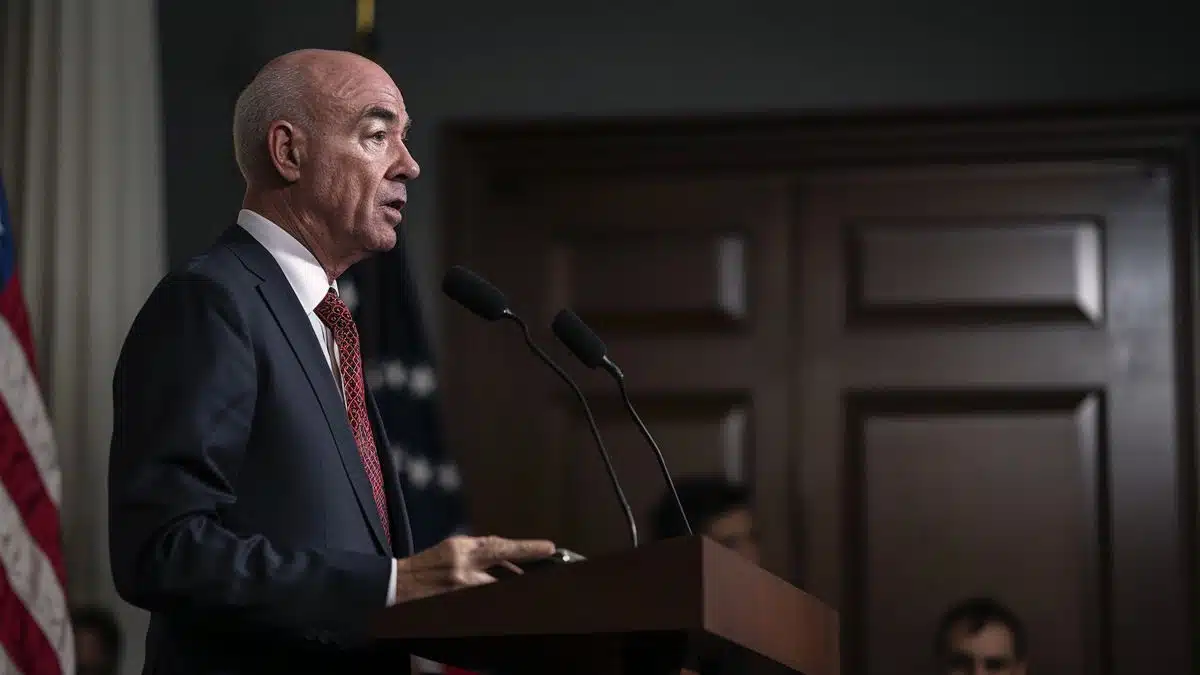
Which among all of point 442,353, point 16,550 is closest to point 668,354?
point 442,353

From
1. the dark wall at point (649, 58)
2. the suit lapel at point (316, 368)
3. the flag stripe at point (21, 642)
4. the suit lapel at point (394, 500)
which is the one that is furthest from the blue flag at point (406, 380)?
the suit lapel at point (316, 368)

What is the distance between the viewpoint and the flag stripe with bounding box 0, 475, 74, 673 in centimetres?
398

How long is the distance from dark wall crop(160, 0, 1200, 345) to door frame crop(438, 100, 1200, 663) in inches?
1.8

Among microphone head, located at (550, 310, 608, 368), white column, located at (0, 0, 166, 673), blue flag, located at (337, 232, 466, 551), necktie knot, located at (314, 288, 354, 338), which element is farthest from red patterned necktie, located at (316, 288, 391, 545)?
blue flag, located at (337, 232, 466, 551)

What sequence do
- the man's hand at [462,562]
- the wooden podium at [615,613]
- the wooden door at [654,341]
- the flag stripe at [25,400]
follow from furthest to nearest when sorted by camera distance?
1. the wooden door at [654,341]
2. the flag stripe at [25,400]
3. the man's hand at [462,562]
4. the wooden podium at [615,613]

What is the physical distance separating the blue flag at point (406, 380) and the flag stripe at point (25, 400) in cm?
98

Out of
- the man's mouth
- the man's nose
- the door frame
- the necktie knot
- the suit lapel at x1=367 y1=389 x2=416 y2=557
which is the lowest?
the suit lapel at x1=367 y1=389 x2=416 y2=557

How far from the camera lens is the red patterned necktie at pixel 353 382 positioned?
2199 millimetres

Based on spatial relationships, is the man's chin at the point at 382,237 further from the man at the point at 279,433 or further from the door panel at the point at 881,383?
the door panel at the point at 881,383

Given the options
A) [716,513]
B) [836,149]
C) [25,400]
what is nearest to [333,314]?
[25,400]

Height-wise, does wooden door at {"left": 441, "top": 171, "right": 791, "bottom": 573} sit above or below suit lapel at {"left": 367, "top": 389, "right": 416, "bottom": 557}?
above

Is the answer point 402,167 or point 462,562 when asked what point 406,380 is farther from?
point 462,562

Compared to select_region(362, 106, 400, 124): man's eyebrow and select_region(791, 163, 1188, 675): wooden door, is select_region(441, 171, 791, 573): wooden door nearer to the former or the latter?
select_region(791, 163, 1188, 675): wooden door

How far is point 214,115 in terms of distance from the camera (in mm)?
5387
